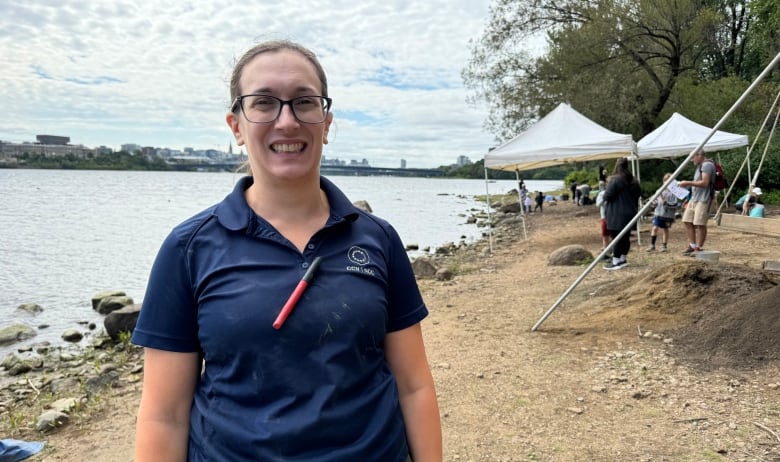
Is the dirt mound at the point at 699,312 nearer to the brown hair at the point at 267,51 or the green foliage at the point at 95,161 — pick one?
the brown hair at the point at 267,51

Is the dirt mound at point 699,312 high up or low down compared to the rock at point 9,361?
up

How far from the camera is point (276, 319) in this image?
1491mm

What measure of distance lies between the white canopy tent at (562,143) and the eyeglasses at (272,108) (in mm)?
11589

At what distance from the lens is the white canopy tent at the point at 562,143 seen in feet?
40.0

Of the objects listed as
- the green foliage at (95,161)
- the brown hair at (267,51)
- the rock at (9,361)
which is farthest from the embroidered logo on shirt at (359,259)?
the green foliage at (95,161)

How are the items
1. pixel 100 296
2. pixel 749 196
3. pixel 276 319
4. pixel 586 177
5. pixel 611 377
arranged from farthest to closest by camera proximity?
pixel 586 177 < pixel 100 296 < pixel 749 196 < pixel 611 377 < pixel 276 319

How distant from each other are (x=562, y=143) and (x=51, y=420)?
1096 cm

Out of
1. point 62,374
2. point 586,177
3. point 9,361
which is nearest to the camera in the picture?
point 62,374

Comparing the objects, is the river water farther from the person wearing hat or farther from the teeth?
the person wearing hat

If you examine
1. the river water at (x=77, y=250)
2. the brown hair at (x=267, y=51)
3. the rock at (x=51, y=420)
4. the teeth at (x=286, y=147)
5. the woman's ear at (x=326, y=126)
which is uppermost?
the brown hair at (x=267, y=51)

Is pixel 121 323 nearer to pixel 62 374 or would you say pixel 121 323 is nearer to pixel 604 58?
pixel 62 374

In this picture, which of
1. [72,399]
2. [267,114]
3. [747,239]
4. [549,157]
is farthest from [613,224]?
[267,114]

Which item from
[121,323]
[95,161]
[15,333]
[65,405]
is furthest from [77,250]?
[95,161]

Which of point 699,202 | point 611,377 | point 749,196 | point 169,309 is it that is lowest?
point 611,377
